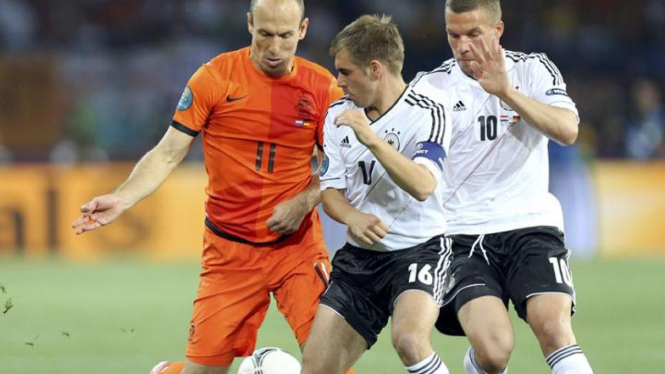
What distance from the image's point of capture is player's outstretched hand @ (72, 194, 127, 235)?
6109 mm

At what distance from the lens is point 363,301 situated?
6133mm

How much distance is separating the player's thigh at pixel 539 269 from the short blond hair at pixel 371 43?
1199mm

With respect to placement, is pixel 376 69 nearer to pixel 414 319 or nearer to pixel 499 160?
pixel 499 160

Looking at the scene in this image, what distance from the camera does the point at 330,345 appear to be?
19.7ft

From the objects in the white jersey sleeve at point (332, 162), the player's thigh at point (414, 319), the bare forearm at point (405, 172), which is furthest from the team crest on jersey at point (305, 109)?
the player's thigh at point (414, 319)

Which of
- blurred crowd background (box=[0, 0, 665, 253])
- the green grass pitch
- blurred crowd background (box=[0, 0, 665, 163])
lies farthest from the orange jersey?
blurred crowd background (box=[0, 0, 665, 163])

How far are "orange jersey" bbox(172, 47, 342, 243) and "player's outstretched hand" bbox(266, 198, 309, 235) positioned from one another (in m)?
0.18

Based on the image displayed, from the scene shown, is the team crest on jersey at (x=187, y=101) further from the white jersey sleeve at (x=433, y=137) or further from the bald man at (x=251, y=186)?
the white jersey sleeve at (x=433, y=137)

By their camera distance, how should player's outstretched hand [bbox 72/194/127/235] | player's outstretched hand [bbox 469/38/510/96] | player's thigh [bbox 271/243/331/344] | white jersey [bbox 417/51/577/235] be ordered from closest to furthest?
player's outstretched hand [bbox 469/38/510/96], player's outstretched hand [bbox 72/194/127/235], white jersey [bbox 417/51/577/235], player's thigh [bbox 271/243/331/344]

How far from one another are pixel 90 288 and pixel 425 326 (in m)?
8.77

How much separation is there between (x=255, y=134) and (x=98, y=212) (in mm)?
1067

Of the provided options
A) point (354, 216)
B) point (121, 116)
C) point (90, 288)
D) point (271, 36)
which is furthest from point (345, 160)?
point (121, 116)

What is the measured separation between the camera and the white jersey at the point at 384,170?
6.06 meters

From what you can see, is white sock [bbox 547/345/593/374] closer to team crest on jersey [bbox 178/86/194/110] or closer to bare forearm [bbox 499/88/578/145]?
bare forearm [bbox 499/88/578/145]
